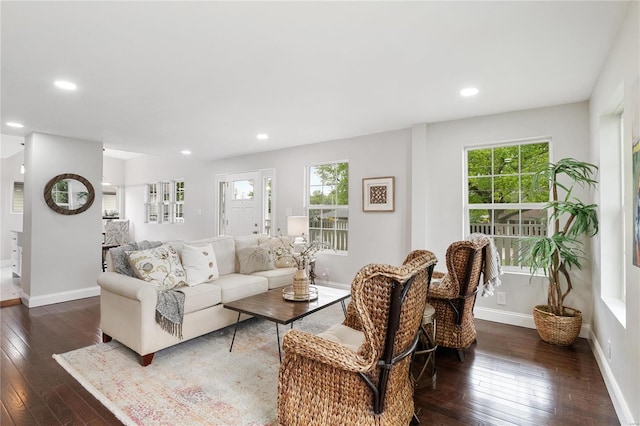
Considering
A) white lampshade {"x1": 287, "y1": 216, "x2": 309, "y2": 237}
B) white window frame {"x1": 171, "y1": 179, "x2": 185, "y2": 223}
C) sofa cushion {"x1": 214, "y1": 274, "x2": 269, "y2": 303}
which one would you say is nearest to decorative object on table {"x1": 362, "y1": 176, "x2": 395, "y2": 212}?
white lampshade {"x1": 287, "y1": 216, "x2": 309, "y2": 237}

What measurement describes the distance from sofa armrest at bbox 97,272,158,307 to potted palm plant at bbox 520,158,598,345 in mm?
3389

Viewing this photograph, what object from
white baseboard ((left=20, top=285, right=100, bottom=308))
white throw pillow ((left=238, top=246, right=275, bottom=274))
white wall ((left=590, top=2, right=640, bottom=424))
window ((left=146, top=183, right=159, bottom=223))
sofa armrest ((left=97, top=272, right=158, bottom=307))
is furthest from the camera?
window ((left=146, top=183, right=159, bottom=223))

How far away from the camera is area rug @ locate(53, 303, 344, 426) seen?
6.56ft

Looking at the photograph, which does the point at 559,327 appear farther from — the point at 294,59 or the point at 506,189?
the point at 294,59

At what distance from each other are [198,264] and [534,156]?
3.88 metres

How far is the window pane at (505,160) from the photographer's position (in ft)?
12.2

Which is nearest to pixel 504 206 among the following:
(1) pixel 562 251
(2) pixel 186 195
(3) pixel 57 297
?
(1) pixel 562 251

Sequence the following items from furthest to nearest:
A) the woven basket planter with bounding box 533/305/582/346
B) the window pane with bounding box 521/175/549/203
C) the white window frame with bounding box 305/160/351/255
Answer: the white window frame with bounding box 305/160/351/255 → the window pane with bounding box 521/175/549/203 → the woven basket planter with bounding box 533/305/582/346

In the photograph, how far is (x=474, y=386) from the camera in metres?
2.35

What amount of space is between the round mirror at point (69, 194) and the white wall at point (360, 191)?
2897 mm

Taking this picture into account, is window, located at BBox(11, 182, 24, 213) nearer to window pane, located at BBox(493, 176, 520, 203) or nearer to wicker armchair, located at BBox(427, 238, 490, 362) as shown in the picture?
wicker armchair, located at BBox(427, 238, 490, 362)

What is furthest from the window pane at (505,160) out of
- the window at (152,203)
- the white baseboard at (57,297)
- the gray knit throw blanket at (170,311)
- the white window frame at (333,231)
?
the window at (152,203)

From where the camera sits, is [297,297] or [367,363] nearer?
[367,363]

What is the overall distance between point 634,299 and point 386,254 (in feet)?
9.49
